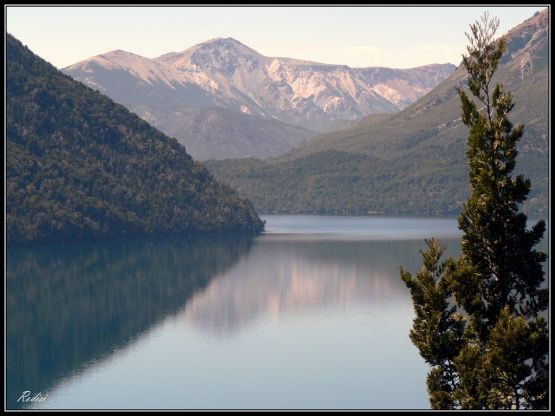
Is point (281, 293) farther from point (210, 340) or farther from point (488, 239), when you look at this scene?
point (488, 239)

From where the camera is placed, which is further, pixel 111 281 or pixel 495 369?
pixel 111 281

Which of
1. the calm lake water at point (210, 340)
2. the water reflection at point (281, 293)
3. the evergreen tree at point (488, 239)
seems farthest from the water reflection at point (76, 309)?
the evergreen tree at point (488, 239)

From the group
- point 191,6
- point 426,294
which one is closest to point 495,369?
point 426,294

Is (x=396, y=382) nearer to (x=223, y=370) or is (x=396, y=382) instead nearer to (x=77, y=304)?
(x=223, y=370)

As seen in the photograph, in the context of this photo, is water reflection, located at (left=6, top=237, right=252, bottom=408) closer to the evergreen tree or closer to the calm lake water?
the calm lake water

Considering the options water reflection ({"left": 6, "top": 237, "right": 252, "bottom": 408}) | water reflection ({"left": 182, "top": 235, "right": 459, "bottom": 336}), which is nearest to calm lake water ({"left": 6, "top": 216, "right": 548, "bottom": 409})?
water reflection ({"left": 6, "top": 237, "right": 252, "bottom": 408})

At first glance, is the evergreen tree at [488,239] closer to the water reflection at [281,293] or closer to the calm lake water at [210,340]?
the calm lake water at [210,340]
